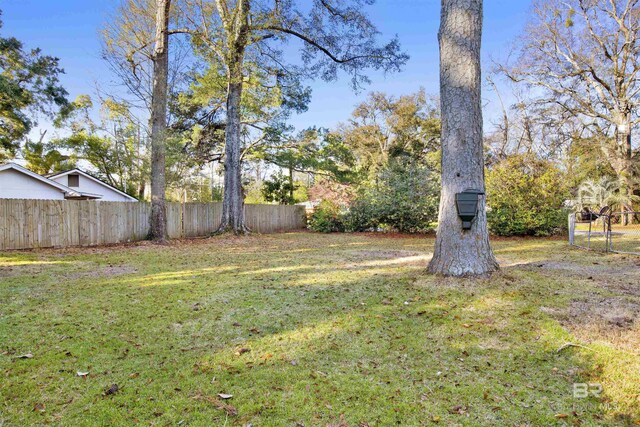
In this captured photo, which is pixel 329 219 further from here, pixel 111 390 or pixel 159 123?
pixel 111 390

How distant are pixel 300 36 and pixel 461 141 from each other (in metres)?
9.62

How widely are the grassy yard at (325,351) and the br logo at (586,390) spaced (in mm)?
18

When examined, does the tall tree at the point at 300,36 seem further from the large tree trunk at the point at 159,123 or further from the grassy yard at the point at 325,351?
the grassy yard at the point at 325,351

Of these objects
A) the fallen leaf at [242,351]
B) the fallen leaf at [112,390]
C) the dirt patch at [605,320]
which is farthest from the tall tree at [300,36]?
the fallen leaf at [112,390]

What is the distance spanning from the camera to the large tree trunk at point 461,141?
460 cm

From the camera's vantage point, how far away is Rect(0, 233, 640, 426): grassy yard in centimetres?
198

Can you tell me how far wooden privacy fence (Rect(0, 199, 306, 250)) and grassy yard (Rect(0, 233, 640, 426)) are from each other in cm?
573

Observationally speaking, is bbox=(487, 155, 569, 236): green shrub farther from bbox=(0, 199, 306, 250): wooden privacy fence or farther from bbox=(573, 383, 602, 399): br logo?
bbox=(0, 199, 306, 250): wooden privacy fence

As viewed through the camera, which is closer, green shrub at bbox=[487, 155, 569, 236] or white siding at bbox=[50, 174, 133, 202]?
green shrub at bbox=[487, 155, 569, 236]

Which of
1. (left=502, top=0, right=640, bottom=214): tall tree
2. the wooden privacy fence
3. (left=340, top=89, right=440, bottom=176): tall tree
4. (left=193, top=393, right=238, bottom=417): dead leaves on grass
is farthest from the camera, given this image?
(left=340, top=89, right=440, bottom=176): tall tree

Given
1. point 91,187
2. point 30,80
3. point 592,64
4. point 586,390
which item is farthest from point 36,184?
point 592,64

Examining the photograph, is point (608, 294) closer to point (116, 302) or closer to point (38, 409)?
point (38, 409)

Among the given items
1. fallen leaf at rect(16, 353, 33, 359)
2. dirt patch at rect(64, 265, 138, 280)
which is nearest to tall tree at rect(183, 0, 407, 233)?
dirt patch at rect(64, 265, 138, 280)

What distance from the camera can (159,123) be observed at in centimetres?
1134
